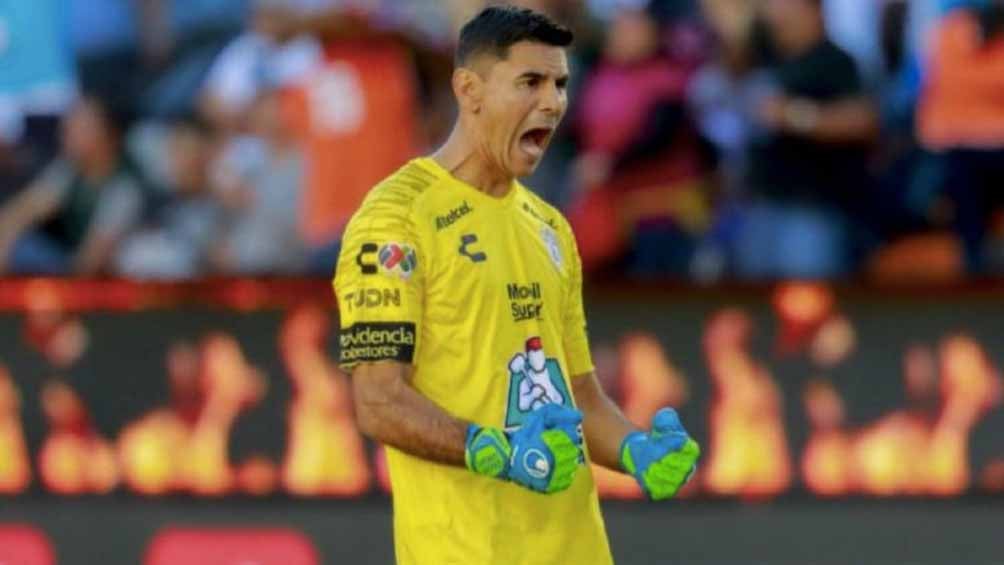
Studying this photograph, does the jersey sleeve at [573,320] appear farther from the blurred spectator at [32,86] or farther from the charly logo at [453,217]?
the blurred spectator at [32,86]

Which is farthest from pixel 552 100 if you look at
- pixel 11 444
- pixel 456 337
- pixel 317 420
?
pixel 11 444

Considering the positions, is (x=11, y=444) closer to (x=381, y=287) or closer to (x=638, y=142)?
(x=638, y=142)

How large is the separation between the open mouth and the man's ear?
114 millimetres

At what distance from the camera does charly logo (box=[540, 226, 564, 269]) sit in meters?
5.76

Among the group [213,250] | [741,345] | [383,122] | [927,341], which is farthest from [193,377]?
[927,341]

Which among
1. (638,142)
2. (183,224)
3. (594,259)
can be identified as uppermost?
(638,142)

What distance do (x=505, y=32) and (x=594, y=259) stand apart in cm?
405

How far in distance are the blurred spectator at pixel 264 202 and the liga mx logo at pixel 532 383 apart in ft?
13.7

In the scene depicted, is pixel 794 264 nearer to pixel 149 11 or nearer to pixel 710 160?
pixel 710 160

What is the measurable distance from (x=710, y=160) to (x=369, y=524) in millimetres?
1780

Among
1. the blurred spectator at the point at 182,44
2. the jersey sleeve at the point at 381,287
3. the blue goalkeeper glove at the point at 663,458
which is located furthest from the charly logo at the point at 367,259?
the blurred spectator at the point at 182,44

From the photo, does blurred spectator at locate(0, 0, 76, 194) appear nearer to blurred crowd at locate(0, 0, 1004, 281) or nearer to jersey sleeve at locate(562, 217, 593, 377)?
blurred crowd at locate(0, 0, 1004, 281)

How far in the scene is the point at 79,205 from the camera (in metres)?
9.91

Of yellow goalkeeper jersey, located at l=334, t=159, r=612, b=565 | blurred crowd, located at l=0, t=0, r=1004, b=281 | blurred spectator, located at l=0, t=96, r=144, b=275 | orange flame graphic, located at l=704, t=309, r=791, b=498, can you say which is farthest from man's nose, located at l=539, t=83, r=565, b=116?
blurred spectator, located at l=0, t=96, r=144, b=275
